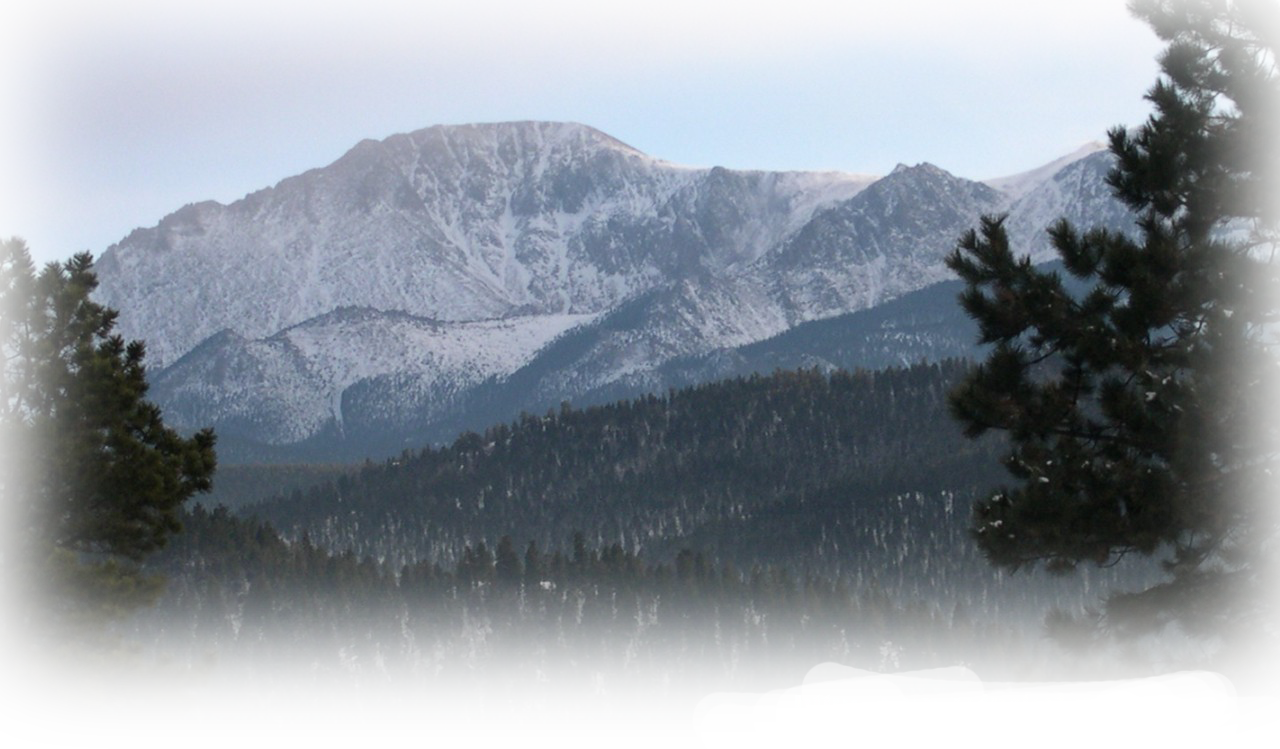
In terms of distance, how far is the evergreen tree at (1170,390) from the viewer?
28.9 m

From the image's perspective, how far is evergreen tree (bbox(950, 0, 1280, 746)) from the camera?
28.9 metres

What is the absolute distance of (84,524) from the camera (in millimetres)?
39344

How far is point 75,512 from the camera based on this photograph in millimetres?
39312

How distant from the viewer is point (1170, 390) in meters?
29.2

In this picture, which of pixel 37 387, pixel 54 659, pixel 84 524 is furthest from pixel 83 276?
pixel 54 659

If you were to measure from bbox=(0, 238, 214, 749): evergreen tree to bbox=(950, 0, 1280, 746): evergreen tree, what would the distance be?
60.3 feet

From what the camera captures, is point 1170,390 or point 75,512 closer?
point 1170,390

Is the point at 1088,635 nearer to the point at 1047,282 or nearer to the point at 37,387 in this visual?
the point at 1047,282

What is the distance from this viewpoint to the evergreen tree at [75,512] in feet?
124

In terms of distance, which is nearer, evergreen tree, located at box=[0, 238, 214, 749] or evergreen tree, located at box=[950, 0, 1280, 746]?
evergreen tree, located at box=[950, 0, 1280, 746]

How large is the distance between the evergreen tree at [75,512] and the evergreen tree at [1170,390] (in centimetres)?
1837

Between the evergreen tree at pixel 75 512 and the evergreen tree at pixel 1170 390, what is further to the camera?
the evergreen tree at pixel 75 512

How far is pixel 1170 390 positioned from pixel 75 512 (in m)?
23.5

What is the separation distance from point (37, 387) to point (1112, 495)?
928 inches
